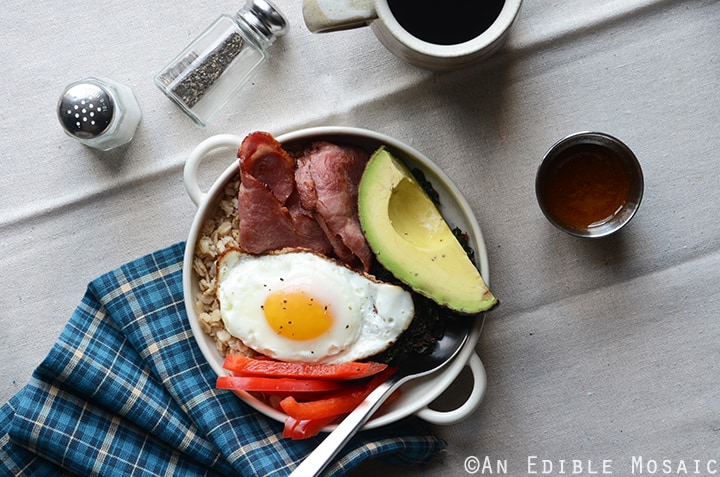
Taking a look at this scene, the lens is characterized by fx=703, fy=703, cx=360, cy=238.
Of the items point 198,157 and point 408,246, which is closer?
point 408,246

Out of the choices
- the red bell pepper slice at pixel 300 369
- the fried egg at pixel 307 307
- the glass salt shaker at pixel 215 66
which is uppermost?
the glass salt shaker at pixel 215 66

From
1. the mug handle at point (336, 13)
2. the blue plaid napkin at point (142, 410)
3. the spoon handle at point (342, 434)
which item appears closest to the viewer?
the mug handle at point (336, 13)

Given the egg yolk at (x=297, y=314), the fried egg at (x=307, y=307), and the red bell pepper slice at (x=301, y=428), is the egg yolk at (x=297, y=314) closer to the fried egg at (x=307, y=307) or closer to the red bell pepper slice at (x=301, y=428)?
the fried egg at (x=307, y=307)

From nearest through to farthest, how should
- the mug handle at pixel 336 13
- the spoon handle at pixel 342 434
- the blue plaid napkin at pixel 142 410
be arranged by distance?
the mug handle at pixel 336 13 → the spoon handle at pixel 342 434 → the blue plaid napkin at pixel 142 410

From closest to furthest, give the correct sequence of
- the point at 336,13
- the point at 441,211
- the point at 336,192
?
1. the point at 336,13
2. the point at 336,192
3. the point at 441,211

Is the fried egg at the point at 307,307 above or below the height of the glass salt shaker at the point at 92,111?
below

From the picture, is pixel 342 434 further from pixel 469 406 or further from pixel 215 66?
pixel 215 66

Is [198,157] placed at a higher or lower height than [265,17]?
lower

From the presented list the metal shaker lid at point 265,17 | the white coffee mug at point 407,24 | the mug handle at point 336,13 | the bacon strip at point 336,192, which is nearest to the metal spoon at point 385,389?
the bacon strip at point 336,192

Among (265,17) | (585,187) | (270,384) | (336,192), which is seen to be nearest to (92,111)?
(265,17)
